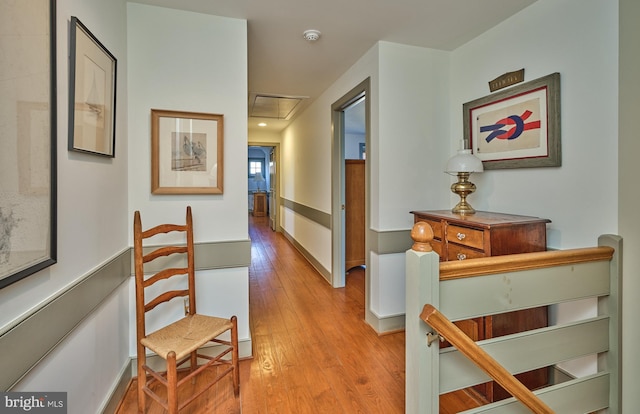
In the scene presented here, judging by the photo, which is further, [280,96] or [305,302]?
[280,96]

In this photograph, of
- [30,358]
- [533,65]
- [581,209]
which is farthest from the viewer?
[533,65]

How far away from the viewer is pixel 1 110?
0.85 meters

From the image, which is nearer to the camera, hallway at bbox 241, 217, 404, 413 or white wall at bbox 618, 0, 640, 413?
white wall at bbox 618, 0, 640, 413

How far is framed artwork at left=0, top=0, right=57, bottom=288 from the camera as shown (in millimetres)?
875

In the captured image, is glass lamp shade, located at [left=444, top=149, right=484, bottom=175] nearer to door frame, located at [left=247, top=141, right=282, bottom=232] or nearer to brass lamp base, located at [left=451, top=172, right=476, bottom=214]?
brass lamp base, located at [left=451, top=172, right=476, bottom=214]

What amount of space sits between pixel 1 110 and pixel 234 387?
1.70 meters

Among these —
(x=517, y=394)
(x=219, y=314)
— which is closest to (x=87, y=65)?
(x=219, y=314)

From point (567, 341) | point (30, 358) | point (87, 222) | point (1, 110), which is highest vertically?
point (1, 110)

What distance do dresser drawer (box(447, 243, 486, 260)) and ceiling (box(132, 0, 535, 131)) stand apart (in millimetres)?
1614

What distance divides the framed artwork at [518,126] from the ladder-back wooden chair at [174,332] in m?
2.17

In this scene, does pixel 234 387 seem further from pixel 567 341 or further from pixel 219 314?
pixel 567 341

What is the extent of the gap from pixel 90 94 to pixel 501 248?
90.2 inches

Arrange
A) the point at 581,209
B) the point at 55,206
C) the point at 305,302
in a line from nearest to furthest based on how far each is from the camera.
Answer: the point at 55,206, the point at 581,209, the point at 305,302

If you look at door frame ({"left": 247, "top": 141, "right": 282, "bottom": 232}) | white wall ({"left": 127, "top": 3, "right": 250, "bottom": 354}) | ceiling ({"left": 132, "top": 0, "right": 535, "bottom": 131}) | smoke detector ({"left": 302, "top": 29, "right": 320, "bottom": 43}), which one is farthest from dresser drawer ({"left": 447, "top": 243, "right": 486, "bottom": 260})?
door frame ({"left": 247, "top": 141, "right": 282, "bottom": 232})
